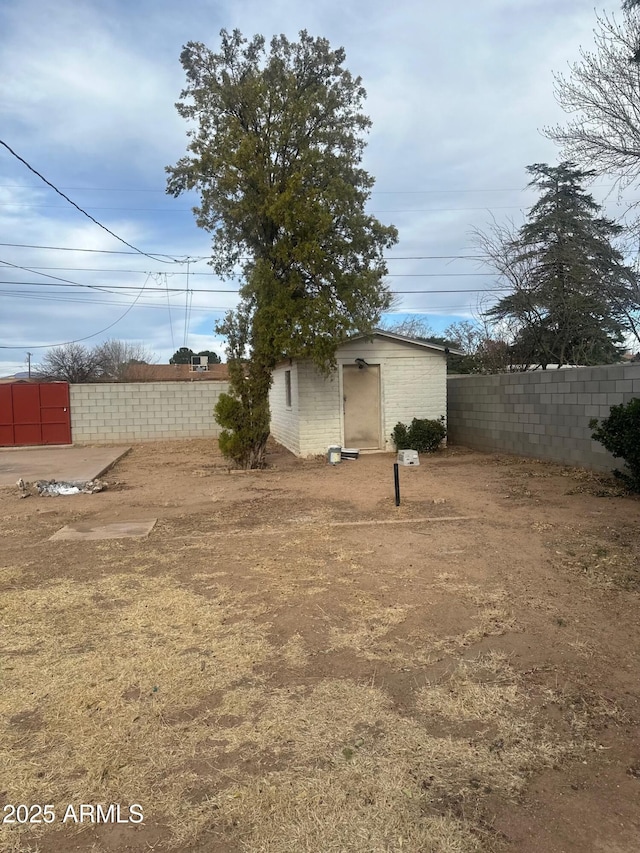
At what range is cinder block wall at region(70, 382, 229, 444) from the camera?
1794cm

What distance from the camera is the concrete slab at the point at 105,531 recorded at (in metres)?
6.51

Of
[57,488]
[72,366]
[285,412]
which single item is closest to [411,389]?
[285,412]

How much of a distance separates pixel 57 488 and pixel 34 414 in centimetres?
907

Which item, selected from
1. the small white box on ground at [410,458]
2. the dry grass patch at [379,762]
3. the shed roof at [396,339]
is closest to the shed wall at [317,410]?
the shed roof at [396,339]

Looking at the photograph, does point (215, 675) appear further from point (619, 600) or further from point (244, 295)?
point (244, 295)

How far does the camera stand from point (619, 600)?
4.27 metres

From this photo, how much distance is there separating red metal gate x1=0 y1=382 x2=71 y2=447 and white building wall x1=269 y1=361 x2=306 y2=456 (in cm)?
638

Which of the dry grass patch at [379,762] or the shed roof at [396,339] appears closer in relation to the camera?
the dry grass patch at [379,762]

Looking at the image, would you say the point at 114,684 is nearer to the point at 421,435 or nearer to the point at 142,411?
the point at 421,435

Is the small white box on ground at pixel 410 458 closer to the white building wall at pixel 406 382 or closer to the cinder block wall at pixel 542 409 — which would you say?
the white building wall at pixel 406 382

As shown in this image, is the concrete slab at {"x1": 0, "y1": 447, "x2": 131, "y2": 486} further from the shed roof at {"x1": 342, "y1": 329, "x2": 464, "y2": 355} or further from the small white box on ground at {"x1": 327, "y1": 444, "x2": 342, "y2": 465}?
the shed roof at {"x1": 342, "y1": 329, "x2": 464, "y2": 355}

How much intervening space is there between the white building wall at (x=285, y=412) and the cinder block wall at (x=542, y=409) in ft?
13.7

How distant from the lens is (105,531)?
679cm

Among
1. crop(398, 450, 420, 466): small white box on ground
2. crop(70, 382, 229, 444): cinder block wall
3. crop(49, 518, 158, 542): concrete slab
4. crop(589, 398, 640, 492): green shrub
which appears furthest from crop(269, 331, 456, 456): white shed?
crop(49, 518, 158, 542): concrete slab
